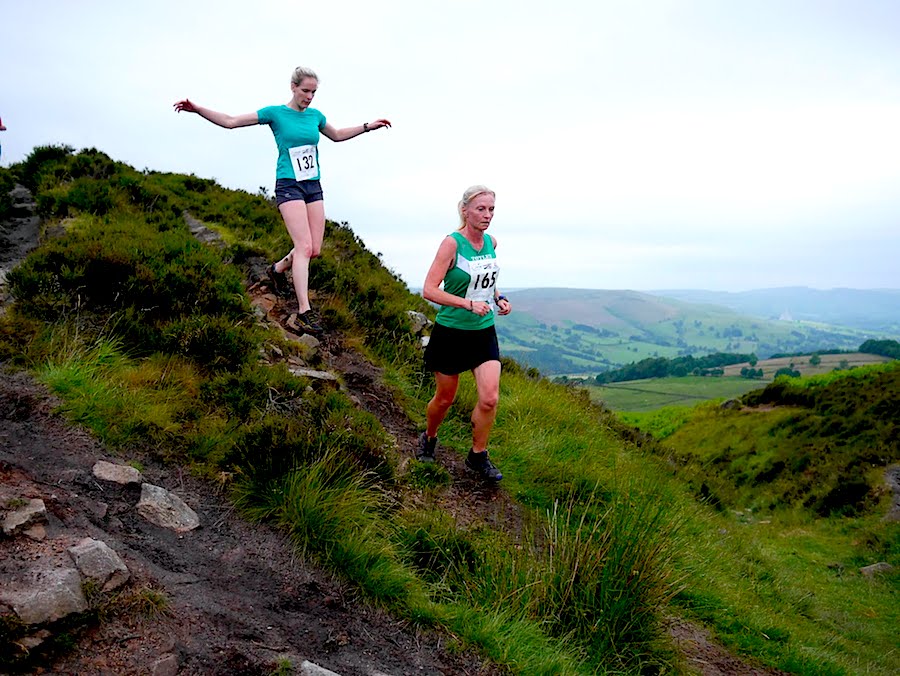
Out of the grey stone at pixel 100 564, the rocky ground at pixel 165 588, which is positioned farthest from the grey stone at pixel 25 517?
the grey stone at pixel 100 564

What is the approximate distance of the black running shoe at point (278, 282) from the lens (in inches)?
354

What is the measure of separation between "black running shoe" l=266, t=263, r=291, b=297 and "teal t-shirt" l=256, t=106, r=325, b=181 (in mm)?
1988

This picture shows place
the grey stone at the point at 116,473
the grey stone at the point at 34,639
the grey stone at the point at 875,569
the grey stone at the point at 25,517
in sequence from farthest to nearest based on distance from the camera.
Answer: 1. the grey stone at the point at 875,569
2. the grey stone at the point at 116,473
3. the grey stone at the point at 25,517
4. the grey stone at the point at 34,639

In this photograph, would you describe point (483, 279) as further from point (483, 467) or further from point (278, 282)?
point (278, 282)

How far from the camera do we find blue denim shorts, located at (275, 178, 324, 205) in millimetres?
7312

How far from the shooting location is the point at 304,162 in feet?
24.0

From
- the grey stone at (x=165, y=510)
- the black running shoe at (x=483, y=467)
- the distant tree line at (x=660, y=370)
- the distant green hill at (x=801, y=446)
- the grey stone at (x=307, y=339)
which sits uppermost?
the grey stone at (x=307, y=339)

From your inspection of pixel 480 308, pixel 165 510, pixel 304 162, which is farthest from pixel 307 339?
pixel 165 510

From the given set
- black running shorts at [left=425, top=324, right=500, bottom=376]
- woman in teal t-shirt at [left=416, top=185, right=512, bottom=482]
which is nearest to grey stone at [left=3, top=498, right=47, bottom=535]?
woman in teal t-shirt at [left=416, top=185, right=512, bottom=482]

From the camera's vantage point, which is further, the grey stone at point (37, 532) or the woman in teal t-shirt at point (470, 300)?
the woman in teal t-shirt at point (470, 300)

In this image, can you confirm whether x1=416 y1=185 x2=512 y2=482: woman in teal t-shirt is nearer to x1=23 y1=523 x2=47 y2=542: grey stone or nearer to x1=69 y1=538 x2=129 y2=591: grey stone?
Answer: x1=69 y1=538 x2=129 y2=591: grey stone

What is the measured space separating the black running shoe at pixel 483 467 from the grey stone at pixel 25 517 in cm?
360

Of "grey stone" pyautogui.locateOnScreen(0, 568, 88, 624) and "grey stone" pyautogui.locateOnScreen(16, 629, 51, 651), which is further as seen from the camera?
"grey stone" pyautogui.locateOnScreen(0, 568, 88, 624)

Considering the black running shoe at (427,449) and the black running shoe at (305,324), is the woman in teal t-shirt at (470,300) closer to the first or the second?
the black running shoe at (427,449)
